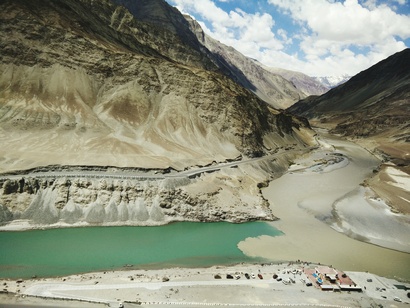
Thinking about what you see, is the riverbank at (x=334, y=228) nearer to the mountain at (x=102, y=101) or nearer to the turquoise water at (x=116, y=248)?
the turquoise water at (x=116, y=248)

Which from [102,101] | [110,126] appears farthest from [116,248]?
[102,101]

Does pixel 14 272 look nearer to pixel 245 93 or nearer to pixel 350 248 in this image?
pixel 350 248

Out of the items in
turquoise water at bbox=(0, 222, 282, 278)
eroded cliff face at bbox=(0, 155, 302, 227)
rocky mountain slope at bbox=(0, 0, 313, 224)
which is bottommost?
turquoise water at bbox=(0, 222, 282, 278)

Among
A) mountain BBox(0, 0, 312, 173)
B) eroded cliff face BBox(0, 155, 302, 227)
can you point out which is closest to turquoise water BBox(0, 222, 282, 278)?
eroded cliff face BBox(0, 155, 302, 227)

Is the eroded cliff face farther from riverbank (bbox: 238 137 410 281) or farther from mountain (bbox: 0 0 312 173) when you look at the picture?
mountain (bbox: 0 0 312 173)

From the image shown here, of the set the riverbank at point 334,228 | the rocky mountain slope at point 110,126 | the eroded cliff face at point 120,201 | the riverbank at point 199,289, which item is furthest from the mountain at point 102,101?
the riverbank at point 199,289

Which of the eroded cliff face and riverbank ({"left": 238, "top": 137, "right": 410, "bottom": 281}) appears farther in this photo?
the eroded cliff face

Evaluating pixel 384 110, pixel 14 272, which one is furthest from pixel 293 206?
pixel 384 110
